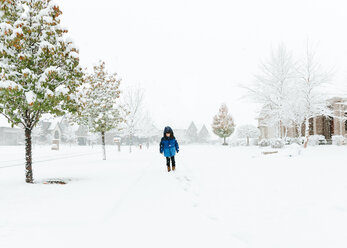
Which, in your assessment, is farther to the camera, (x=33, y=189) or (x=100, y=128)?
(x=100, y=128)

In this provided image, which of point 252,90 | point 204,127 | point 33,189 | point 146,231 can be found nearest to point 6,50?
point 33,189

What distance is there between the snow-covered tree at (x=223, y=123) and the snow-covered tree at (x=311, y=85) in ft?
103

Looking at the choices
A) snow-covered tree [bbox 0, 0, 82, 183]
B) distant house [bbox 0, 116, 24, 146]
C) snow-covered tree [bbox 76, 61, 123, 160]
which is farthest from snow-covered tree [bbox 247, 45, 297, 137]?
distant house [bbox 0, 116, 24, 146]

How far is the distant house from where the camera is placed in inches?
2095

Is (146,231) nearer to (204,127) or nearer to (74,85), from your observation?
(74,85)

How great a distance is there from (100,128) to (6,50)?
10003 mm

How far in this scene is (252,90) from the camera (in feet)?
63.7

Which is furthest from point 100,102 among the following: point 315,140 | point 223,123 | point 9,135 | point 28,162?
point 9,135

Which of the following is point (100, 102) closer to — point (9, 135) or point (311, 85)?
point (311, 85)

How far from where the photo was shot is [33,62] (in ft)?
23.8

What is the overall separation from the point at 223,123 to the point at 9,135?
153 ft

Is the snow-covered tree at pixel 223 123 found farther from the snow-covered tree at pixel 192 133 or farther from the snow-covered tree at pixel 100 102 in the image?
the snow-covered tree at pixel 100 102

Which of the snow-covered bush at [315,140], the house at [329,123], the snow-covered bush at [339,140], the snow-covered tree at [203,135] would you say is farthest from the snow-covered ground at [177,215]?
→ the snow-covered tree at [203,135]

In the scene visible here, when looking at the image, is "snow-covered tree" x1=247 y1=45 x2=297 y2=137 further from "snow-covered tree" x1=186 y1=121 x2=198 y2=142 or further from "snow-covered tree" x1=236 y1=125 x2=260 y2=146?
"snow-covered tree" x1=186 y1=121 x2=198 y2=142
